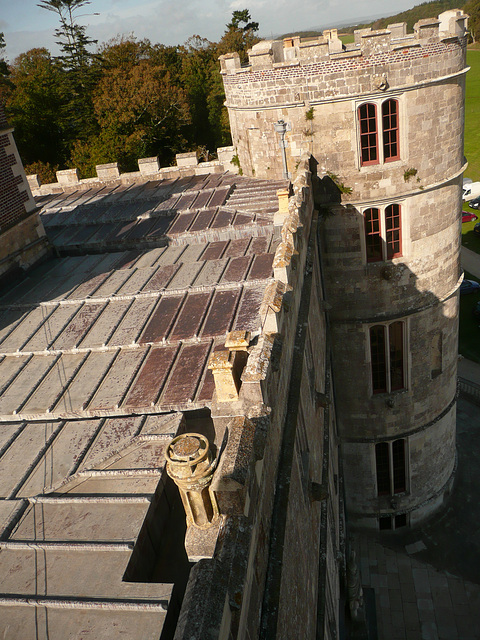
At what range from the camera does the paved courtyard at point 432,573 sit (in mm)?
20922

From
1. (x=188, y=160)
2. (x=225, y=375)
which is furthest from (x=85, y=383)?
(x=188, y=160)

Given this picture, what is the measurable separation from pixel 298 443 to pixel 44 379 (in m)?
6.01

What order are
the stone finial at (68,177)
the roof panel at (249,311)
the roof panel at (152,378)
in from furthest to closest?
the stone finial at (68,177) → the roof panel at (249,311) → the roof panel at (152,378)

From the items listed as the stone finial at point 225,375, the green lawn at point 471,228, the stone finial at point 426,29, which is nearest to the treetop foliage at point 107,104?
the green lawn at point 471,228

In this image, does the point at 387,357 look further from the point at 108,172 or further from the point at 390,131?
the point at 108,172

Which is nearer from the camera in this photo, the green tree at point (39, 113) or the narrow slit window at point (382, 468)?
the narrow slit window at point (382, 468)

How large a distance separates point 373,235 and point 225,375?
42.8 feet

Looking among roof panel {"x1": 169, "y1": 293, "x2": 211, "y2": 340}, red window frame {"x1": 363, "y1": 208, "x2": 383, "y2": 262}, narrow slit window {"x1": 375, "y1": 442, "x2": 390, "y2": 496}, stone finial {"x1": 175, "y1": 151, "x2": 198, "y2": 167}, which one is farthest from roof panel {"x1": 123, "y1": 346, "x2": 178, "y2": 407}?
stone finial {"x1": 175, "y1": 151, "x2": 198, "y2": 167}

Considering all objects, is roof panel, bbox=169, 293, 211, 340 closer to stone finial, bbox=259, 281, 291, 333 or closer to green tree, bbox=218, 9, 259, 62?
stone finial, bbox=259, 281, 291, 333

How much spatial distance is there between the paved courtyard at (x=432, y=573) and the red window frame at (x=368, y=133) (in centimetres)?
1711

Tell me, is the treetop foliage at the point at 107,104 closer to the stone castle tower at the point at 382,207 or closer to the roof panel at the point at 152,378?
the stone castle tower at the point at 382,207

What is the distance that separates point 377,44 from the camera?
17078mm

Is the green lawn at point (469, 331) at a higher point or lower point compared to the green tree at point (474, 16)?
lower

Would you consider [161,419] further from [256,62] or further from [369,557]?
[369,557]
